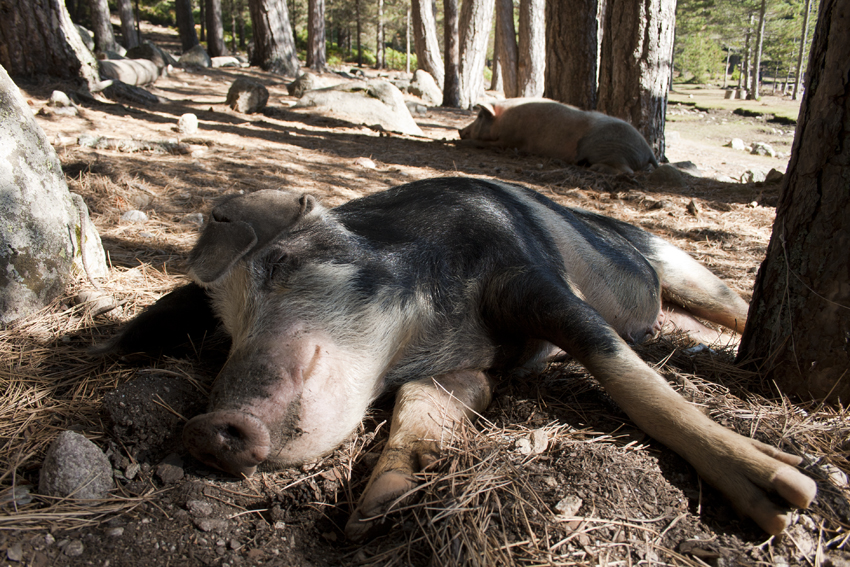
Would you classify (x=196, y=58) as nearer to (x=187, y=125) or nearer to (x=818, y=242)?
(x=187, y=125)

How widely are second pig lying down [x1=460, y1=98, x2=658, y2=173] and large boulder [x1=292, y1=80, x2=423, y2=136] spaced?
133cm

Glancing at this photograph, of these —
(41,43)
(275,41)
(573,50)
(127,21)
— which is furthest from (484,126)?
(127,21)

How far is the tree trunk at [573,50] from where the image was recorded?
8.47 metres

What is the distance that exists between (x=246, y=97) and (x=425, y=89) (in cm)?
794

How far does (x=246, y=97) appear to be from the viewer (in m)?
9.60

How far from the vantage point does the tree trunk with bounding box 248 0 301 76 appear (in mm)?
15680

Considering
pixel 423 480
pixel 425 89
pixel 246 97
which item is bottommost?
pixel 423 480

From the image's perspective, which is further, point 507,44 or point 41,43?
point 507,44

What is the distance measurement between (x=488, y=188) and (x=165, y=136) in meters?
5.39

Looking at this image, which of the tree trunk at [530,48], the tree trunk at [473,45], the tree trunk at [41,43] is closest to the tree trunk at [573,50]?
the tree trunk at [530,48]

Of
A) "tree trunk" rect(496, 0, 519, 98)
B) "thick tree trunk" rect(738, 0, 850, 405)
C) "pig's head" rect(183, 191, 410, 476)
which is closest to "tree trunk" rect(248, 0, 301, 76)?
"tree trunk" rect(496, 0, 519, 98)

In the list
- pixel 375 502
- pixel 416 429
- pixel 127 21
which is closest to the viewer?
pixel 375 502

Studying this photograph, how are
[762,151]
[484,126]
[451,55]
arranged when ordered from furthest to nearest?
[451,55]
[762,151]
[484,126]

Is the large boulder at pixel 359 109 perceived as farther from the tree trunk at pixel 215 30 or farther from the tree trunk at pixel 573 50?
the tree trunk at pixel 215 30
